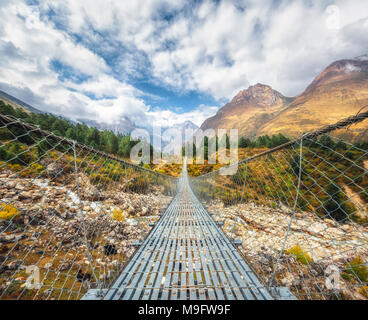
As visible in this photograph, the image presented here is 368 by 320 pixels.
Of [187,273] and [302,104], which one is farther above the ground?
[302,104]

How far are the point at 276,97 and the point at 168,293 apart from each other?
174 m

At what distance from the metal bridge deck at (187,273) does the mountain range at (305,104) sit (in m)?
39.9

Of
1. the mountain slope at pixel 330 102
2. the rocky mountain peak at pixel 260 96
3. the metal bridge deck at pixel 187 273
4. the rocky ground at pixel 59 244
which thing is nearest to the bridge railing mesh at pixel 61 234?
the rocky ground at pixel 59 244

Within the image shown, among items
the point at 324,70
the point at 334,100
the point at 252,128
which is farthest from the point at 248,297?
the point at 324,70

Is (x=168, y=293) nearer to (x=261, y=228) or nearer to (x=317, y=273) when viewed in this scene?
(x=317, y=273)

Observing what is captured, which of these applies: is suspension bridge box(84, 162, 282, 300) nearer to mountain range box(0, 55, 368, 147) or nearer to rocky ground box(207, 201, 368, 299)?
rocky ground box(207, 201, 368, 299)

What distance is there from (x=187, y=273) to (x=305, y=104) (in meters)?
119

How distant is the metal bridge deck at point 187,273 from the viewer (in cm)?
127

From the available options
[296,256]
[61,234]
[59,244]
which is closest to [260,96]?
[296,256]

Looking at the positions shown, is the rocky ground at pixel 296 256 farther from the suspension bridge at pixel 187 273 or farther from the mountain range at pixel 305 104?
the mountain range at pixel 305 104

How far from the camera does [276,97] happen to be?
140m

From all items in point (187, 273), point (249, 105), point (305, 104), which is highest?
point (249, 105)

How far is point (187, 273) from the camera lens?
1.49 meters

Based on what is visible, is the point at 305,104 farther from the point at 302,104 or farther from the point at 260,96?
the point at 260,96
